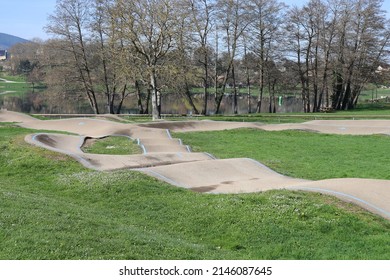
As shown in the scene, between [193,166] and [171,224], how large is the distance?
5.60 metres

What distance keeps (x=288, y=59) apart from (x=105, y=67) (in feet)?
67.6

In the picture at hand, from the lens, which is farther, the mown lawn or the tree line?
the tree line

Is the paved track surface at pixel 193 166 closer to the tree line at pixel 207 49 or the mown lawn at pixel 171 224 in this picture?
the mown lawn at pixel 171 224

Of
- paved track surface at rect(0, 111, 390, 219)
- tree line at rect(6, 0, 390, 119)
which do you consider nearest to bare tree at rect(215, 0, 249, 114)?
tree line at rect(6, 0, 390, 119)

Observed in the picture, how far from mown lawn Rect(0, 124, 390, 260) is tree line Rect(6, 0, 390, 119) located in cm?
2336

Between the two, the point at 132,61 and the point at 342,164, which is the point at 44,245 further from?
the point at 132,61

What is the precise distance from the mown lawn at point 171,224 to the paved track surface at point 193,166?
823 mm

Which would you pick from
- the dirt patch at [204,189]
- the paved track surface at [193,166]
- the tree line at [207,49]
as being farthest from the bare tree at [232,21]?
the dirt patch at [204,189]

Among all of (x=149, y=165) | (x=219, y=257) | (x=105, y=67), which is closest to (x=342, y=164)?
(x=149, y=165)

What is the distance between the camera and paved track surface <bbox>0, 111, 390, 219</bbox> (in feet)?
36.7

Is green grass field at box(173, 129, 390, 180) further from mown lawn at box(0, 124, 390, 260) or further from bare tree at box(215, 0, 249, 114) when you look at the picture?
bare tree at box(215, 0, 249, 114)

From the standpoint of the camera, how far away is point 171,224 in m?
9.75

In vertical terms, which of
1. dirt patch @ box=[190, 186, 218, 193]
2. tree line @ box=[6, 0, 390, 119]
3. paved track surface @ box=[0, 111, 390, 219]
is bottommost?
dirt patch @ box=[190, 186, 218, 193]

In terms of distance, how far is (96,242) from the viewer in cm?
676
